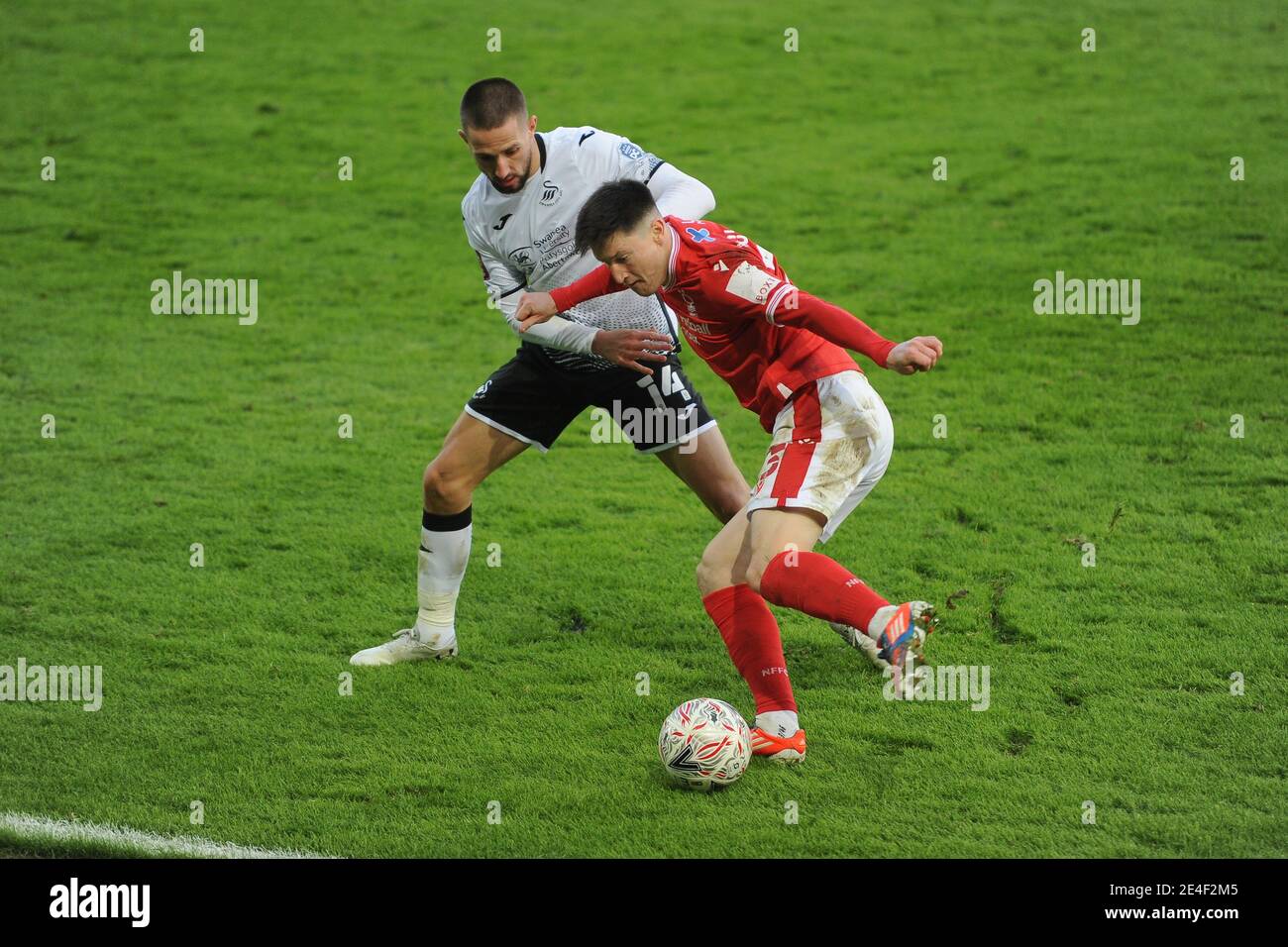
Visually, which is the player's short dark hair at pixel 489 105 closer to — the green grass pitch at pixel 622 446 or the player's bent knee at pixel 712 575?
the player's bent knee at pixel 712 575

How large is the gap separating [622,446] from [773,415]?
3.89 meters

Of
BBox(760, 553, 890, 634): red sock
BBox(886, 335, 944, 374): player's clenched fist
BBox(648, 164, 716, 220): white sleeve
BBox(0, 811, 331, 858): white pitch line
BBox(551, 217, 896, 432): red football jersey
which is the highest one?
BBox(648, 164, 716, 220): white sleeve

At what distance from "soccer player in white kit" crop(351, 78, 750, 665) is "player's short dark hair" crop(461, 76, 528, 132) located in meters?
0.28

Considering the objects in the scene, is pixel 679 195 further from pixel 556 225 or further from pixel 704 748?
pixel 704 748

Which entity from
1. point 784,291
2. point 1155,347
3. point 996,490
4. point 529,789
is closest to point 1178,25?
Answer: point 1155,347

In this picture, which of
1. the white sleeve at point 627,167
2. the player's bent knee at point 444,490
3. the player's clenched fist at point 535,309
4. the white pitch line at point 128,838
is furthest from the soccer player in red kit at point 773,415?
the white pitch line at point 128,838

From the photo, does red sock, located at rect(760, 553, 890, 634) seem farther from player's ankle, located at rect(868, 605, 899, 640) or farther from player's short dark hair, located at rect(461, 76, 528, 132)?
player's short dark hair, located at rect(461, 76, 528, 132)

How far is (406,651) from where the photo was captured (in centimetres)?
569

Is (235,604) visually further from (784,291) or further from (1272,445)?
(1272,445)

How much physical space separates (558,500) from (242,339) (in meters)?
4.19

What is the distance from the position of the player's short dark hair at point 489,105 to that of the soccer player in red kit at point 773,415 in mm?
721

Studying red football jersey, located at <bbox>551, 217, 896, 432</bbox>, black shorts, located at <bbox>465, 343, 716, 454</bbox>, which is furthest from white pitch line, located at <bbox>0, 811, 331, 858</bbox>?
red football jersey, located at <bbox>551, 217, 896, 432</bbox>

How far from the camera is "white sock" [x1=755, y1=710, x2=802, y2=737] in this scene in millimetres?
4715

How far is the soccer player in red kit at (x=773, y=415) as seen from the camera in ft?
14.1
